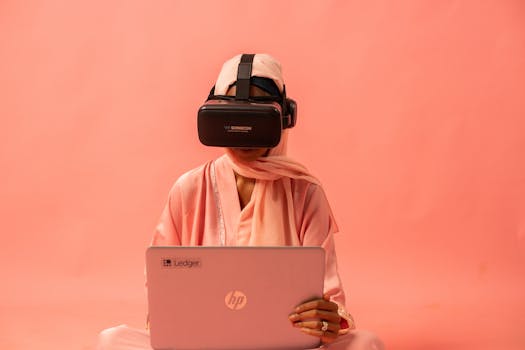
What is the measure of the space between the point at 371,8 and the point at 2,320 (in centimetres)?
197

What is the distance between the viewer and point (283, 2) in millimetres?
3730

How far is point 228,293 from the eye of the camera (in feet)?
6.61

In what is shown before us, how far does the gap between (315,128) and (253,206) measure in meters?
1.35

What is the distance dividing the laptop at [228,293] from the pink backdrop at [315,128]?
1.66 metres

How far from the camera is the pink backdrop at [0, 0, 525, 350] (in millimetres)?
3715

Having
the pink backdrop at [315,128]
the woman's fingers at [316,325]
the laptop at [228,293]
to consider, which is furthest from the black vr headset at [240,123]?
the pink backdrop at [315,128]

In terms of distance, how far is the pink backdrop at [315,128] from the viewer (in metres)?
3.71

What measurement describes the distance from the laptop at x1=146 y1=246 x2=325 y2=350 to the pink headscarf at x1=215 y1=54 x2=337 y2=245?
0.37 metres

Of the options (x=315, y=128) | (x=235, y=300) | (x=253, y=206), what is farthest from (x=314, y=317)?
(x=315, y=128)

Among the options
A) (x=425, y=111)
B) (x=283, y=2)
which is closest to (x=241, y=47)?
(x=283, y=2)

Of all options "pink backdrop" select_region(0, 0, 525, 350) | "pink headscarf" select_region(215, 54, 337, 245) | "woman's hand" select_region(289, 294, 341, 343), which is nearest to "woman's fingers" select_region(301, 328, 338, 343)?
"woman's hand" select_region(289, 294, 341, 343)

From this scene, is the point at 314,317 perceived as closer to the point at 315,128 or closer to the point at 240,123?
the point at 240,123

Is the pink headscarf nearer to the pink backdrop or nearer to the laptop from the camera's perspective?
the laptop

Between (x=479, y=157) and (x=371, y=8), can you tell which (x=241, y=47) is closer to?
(x=371, y=8)
